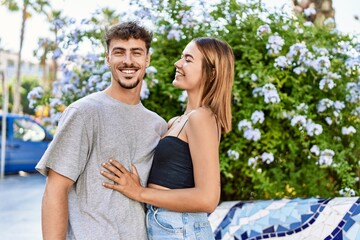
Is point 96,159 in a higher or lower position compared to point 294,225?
higher

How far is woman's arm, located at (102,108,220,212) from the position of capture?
2717 mm

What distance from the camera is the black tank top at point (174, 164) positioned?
110 inches

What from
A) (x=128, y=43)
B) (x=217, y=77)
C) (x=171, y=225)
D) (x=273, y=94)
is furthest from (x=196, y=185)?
(x=273, y=94)

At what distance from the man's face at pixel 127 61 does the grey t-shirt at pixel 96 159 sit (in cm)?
10

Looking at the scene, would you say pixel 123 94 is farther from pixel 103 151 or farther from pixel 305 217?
pixel 305 217

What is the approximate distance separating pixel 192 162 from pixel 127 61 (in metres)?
0.50

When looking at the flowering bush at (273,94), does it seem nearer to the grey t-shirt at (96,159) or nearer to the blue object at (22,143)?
the grey t-shirt at (96,159)

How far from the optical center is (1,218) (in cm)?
983

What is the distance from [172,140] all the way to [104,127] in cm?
31

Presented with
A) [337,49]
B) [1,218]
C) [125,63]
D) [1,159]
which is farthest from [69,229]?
[1,159]

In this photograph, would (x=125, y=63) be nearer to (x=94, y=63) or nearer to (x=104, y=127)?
(x=104, y=127)

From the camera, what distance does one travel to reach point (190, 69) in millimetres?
3008

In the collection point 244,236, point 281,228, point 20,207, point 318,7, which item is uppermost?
point 318,7

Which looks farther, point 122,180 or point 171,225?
point 171,225
